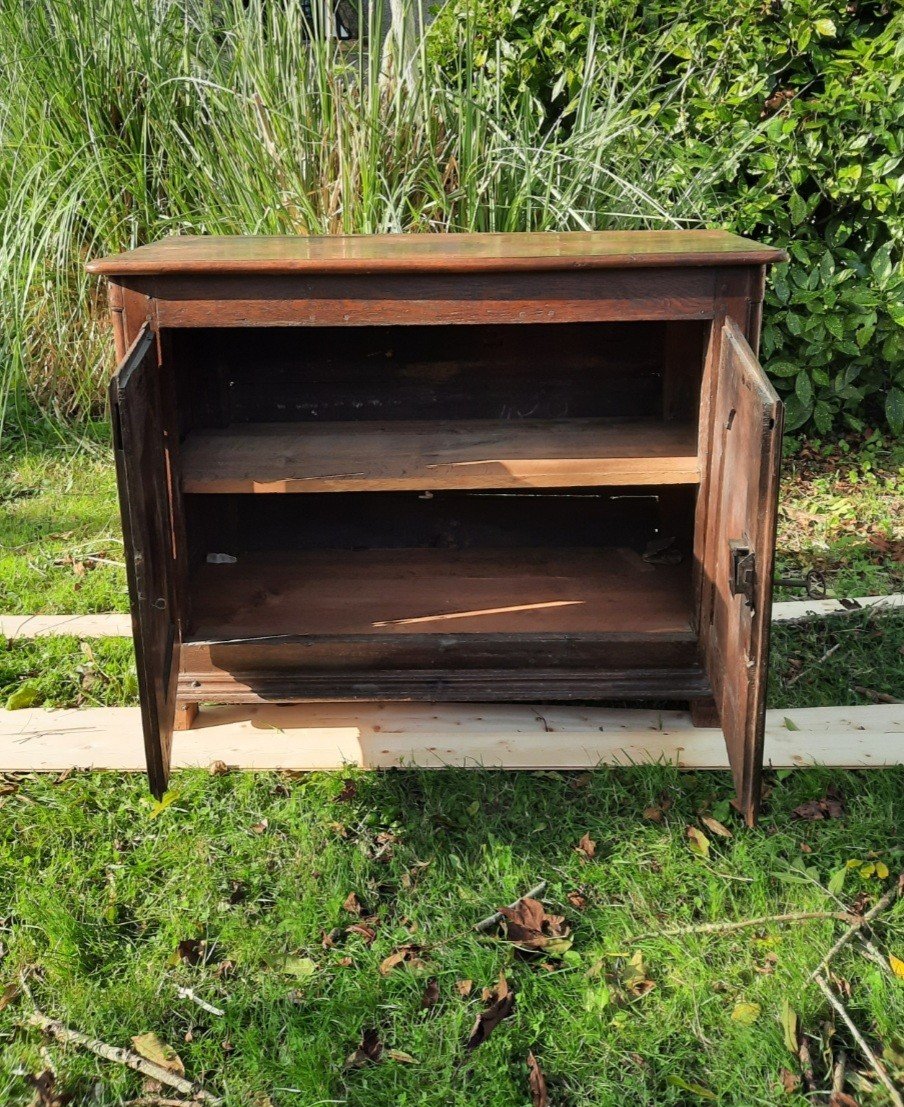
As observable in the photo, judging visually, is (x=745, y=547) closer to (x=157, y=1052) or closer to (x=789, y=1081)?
(x=789, y=1081)

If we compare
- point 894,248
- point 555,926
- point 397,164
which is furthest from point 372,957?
point 894,248

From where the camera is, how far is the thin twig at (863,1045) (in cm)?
156

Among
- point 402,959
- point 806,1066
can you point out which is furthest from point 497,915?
point 806,1066

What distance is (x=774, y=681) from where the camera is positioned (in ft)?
9.19

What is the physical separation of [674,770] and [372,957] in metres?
0.86

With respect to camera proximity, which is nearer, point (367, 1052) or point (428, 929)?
point (367, 1052)

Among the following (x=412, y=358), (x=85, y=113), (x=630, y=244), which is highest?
(x=85, y=113)

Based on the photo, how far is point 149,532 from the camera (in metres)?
2.12

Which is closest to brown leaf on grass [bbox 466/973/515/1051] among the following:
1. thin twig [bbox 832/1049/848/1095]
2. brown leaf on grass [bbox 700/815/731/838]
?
thin twig [bbox 832/1049/848/1095]

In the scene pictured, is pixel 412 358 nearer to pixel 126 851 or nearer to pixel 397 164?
pixel 397 164

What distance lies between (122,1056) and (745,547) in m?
1.37

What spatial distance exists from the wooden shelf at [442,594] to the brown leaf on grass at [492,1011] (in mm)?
945

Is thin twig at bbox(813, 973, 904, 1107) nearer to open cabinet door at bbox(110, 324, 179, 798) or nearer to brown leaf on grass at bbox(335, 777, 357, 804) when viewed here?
brown leaf on grass at bbox(335, 777, 357, 804)

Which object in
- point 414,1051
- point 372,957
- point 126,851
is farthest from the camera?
point 126,851
